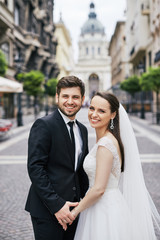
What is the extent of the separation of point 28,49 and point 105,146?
99.6 feet

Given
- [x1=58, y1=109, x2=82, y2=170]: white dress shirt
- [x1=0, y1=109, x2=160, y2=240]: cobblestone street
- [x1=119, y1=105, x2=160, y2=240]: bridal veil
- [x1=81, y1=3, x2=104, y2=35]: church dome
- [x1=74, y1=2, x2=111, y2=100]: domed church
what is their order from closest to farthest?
[x1=58, y1=109, x2=82, y2=170]: white dress shirt < [x1=119, y1=105, x2=160, y2=240]: bridal veil < [x1=0, y1=109, x2=160, y2=240]: cobblestone street < [x1=74, y1=2, x2=111, y2=100]: domed church < [x1=81, y1=3, x2=104, y2=35]: church dome

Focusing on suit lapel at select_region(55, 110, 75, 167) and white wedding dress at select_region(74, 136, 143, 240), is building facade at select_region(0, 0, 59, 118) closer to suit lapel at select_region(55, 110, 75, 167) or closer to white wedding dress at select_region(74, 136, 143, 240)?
suit lapel at select_region(55, 110, 75, 167)

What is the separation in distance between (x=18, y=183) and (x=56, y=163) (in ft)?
14.0

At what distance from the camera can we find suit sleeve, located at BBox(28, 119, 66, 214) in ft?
7.18

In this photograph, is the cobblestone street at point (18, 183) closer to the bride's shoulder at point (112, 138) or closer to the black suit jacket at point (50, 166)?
the black suit jacket at point (50, 166)

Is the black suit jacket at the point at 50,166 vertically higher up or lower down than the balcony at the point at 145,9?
lower down

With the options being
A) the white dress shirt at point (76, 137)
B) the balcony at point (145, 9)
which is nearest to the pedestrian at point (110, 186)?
the white dress shirt at point (76, 137)

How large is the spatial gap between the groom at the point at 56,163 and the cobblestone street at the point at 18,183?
1725 mm

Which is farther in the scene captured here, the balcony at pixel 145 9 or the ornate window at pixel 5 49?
the balcony at pixel 145 9

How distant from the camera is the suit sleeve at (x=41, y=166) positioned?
2189 mm

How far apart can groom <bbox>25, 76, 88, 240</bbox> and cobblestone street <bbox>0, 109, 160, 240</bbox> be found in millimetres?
1725

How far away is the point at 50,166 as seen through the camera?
7.64 ft

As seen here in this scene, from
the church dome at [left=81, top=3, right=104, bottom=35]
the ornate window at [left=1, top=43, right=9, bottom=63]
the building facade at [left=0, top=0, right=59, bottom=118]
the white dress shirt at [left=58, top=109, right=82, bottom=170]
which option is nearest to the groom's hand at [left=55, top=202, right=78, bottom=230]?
the white dress shirt at [left=58, top=109, right=82, bottom=170]

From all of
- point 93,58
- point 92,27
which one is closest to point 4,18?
point 93,58
